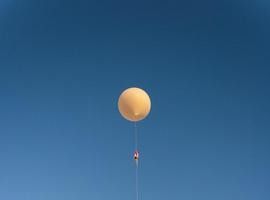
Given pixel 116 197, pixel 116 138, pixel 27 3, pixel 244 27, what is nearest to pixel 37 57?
pixel 27 3

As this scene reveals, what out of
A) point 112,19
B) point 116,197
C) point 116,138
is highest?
point 112,19

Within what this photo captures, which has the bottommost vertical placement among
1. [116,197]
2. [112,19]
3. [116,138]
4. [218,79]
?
[116,197]

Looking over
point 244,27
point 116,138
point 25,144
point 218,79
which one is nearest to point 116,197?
point 116,138

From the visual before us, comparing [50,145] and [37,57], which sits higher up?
[37,57]

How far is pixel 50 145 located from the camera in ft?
23.5

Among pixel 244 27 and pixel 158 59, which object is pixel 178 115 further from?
pixel 244 27

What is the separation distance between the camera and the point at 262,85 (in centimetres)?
716

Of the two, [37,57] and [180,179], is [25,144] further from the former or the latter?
[180,179]

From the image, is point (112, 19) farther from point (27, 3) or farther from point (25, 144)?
point (25, 144)

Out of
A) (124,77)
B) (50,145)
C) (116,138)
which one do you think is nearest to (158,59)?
(124,77)

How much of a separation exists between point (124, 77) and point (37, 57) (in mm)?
878

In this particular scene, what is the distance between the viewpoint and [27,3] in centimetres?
727

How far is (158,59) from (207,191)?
136 centimetres

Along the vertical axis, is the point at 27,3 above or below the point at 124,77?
above
